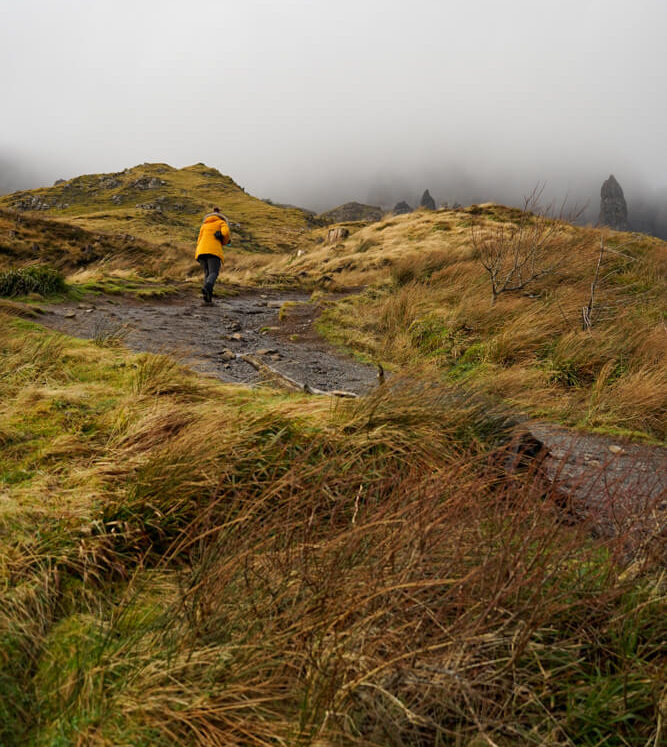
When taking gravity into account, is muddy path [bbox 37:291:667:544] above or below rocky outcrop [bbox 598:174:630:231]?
below

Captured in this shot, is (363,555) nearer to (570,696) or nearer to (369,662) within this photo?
(369,662)

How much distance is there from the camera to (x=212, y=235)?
1031 cm

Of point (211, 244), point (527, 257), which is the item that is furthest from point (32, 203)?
point (527, 257)

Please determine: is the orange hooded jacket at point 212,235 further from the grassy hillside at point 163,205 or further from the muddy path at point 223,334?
the grassy hillside at point 163,205

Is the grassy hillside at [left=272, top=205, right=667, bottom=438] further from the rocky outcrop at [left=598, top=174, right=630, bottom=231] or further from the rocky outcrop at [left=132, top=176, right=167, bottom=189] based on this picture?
the rocky outcrop at [left=598, top=174, right=630, bottom=231]

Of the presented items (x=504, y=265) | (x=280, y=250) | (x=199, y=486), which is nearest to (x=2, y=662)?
(x=199, y=486)

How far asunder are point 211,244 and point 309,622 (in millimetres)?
10373

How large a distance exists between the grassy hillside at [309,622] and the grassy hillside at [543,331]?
203cm

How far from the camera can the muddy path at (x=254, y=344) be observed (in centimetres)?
308

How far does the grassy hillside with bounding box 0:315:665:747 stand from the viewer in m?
1.02

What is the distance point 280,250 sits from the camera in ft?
154

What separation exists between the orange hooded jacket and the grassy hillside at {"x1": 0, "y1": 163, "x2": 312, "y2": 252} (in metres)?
36.2

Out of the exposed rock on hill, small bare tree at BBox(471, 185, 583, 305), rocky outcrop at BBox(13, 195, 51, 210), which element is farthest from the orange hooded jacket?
the exposed rock on hill

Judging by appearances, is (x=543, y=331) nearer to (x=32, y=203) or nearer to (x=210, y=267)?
(x=210, y=267)
